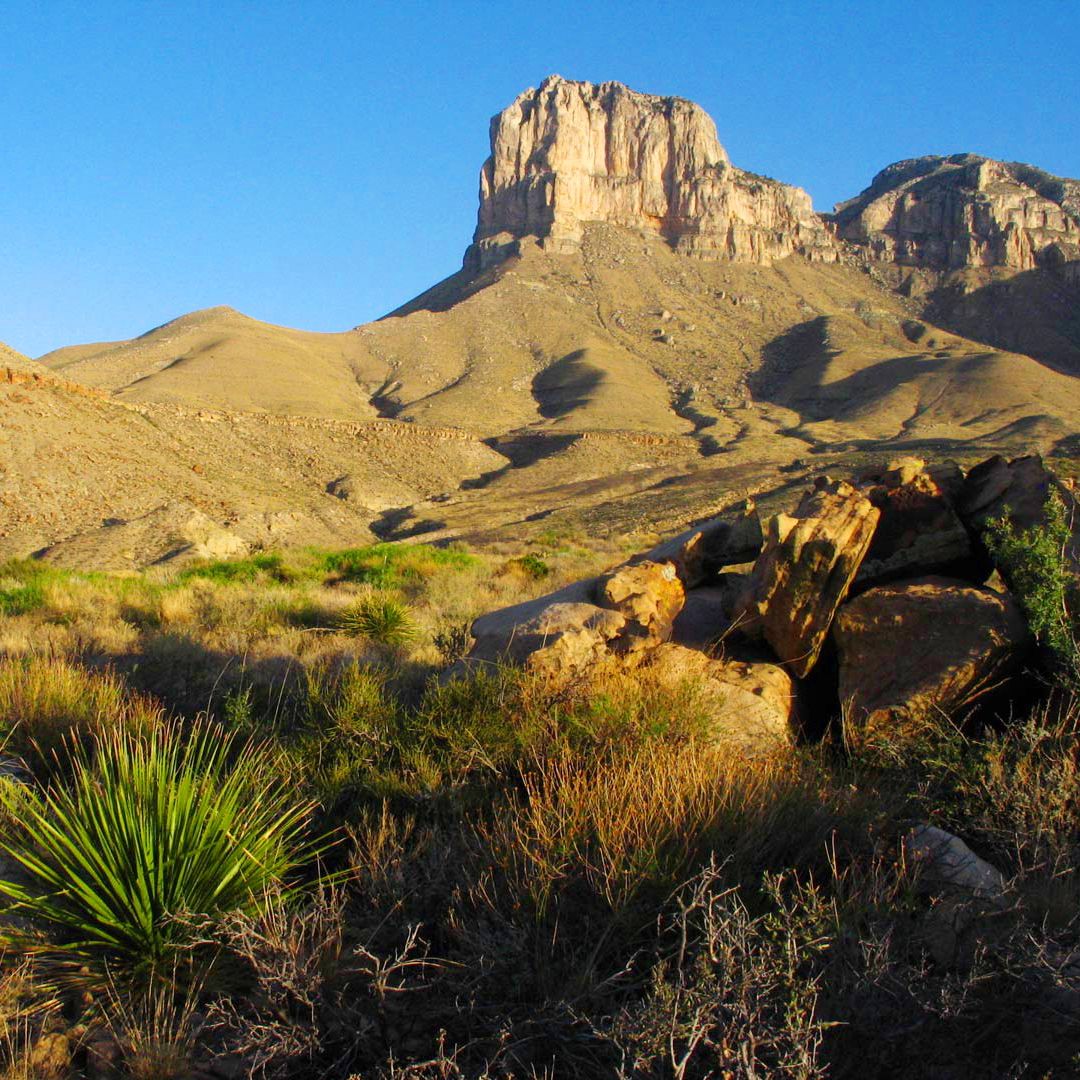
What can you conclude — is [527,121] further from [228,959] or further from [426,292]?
[228,959]

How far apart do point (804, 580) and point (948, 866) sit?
246cm

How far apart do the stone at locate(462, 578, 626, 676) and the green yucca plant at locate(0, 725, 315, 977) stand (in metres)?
1.99

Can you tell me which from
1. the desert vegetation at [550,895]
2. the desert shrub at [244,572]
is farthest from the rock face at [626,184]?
the desert vegetation at [550,895]

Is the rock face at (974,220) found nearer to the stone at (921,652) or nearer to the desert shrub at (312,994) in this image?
the stone at (921,652)

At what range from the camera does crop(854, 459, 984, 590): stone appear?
6.18 m

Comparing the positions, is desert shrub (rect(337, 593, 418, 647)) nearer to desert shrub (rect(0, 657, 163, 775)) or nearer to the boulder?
desert shrub (rect(0, 657, 163, 775))

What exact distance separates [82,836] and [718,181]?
469 feet

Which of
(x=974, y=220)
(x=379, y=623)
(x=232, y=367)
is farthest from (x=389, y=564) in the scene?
(x=974, y=220)

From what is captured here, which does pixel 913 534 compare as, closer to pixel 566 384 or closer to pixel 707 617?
pixel 707 617

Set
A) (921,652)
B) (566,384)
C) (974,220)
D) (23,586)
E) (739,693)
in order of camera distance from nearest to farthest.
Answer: (921,652), (739,693), (23,586), (566,384), (974,220)

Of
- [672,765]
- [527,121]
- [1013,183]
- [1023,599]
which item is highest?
[527,121]

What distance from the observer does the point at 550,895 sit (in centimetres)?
332

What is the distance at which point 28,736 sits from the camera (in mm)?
5656

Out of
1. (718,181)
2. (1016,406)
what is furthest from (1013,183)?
(1016,406)
